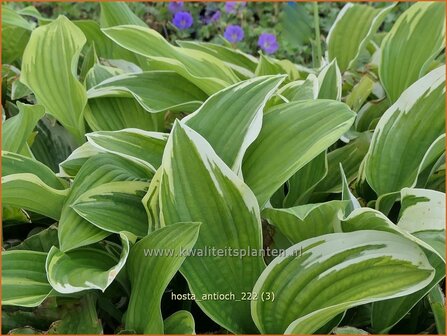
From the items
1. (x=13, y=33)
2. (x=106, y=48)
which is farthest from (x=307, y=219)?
(x=13, y=33)

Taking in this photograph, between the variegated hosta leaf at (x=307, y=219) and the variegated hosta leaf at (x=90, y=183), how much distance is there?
23 centimetres

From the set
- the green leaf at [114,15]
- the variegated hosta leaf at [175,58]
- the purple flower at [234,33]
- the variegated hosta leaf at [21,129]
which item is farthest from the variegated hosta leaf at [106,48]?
the purple flower at [234,33]

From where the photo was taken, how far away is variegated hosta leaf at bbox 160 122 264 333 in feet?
2.82

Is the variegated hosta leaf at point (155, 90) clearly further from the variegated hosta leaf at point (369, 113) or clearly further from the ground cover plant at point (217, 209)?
the variegated hosta leaf at point (369, 113)

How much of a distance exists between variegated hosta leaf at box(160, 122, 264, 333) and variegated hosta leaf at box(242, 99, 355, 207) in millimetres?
54

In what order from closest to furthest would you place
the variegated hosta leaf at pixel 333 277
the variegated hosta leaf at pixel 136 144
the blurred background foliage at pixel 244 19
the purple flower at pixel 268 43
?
1. the variegated hosta leaf at pixel 333 277
2. the variegated hosta leaf at pixel 136 144
3. the purple flower at pixel 268 43
4. the blurred background foliage at pixel 244 19

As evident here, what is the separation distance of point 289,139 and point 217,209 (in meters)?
0.16

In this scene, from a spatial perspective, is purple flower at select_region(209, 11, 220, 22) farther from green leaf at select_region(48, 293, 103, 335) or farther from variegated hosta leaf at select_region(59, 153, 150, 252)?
green leaf at select_region(48, 293, 103, 335)

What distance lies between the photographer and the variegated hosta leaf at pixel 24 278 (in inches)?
34.4

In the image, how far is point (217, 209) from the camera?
879 mm

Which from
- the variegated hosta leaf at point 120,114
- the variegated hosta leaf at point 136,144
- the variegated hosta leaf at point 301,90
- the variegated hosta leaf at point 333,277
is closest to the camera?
the variegated hosta leaf at point 333,277

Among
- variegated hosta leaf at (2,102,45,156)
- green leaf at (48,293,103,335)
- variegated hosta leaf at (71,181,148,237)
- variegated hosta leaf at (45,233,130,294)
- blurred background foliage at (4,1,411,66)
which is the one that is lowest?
blurred background foliage at (4,1,411,66)

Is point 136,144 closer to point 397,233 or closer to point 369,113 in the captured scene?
point 397,233

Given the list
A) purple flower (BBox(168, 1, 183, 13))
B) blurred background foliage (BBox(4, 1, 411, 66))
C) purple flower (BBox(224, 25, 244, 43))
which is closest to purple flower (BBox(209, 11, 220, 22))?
blurred background foliage (BBox(4, 1, 411, 66))
